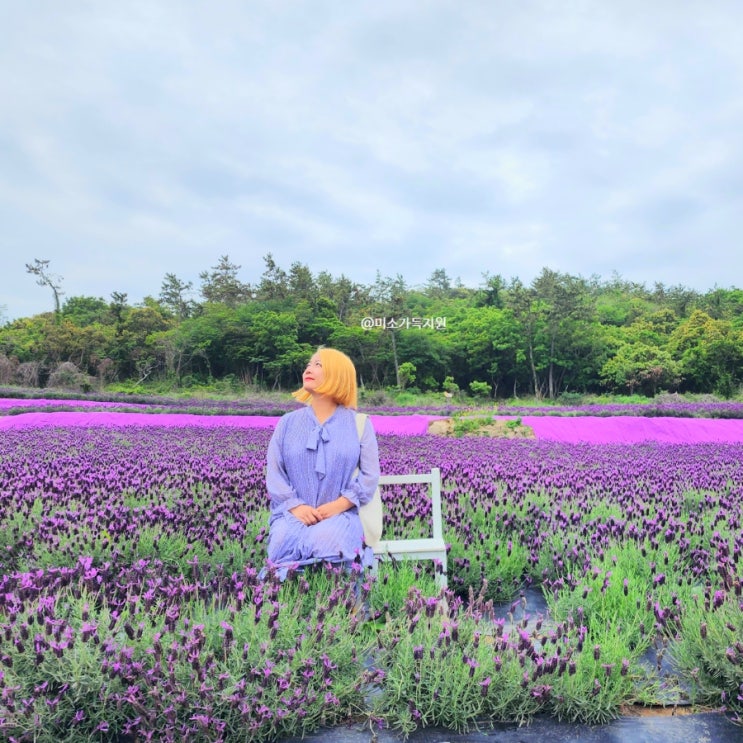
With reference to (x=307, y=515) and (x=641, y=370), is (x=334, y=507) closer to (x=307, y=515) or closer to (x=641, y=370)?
(x=307, y=515)

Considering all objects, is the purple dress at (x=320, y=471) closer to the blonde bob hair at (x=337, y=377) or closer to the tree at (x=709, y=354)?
the blonde bob hair at (x=337, y=377)

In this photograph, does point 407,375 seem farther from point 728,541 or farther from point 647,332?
point 728,541

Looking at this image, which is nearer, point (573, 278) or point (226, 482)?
point (226, 482)

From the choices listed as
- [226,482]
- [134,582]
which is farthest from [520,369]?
[134,582]

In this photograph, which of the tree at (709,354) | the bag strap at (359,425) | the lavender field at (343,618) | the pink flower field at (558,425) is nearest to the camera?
the lavender field at (343,618)

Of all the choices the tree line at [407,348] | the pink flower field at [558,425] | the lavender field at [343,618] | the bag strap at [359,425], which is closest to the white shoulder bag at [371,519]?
the bag strap at [359,425]

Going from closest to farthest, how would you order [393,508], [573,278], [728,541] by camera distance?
1. [728,541]
2. [393,508]
3. [573,278]

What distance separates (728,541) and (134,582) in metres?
3.05

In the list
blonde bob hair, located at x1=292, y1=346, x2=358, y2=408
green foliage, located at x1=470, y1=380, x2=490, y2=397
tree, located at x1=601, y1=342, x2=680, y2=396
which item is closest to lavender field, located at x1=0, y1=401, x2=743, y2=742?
blonde bob hair, located at x1=292, y1=346, x2=358, y2=408

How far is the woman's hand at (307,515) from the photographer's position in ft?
9.62

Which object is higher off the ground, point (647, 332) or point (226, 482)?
point (647, 332)

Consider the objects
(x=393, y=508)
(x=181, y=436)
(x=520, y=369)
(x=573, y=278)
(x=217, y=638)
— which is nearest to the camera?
(x=217, y=638)

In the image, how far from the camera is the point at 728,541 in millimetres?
3500

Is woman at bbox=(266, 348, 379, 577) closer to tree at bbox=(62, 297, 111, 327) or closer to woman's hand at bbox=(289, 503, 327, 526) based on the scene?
woman's hand at bbox=(289, 503, 327, 526)
